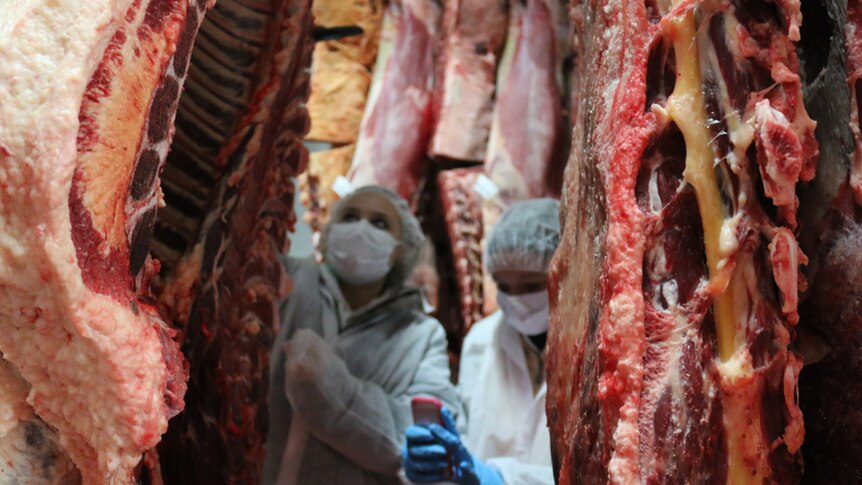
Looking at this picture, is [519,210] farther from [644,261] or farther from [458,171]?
[644,261]

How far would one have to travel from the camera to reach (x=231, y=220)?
151 cm

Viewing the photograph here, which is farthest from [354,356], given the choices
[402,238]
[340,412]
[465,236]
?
[465,236]

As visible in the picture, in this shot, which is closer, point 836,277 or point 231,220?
point 836,277

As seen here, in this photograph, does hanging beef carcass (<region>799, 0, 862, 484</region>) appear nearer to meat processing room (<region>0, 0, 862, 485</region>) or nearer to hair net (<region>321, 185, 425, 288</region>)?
meat processing room (<region>0, 0, 862, 485</region>)

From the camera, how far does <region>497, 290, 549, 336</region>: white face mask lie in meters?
2.70

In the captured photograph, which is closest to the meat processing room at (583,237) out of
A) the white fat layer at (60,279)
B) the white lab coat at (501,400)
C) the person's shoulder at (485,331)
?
the white fat layer at (60,279)

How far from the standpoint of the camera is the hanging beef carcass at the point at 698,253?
0.86m

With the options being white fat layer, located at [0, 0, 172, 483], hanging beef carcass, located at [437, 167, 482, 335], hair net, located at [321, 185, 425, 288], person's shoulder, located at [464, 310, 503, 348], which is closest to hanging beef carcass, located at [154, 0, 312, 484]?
white fat layer, located at [0, 0, 172, 483]

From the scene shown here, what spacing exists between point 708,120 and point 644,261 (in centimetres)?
16

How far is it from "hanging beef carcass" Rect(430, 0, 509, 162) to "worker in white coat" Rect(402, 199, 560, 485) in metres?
0.96

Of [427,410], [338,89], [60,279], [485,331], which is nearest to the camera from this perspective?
[60,279]

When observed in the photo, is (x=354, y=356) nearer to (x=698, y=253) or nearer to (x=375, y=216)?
(x=375, y=216)

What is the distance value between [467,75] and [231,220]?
2.51 meters

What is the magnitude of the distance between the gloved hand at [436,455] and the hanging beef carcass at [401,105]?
185cm
